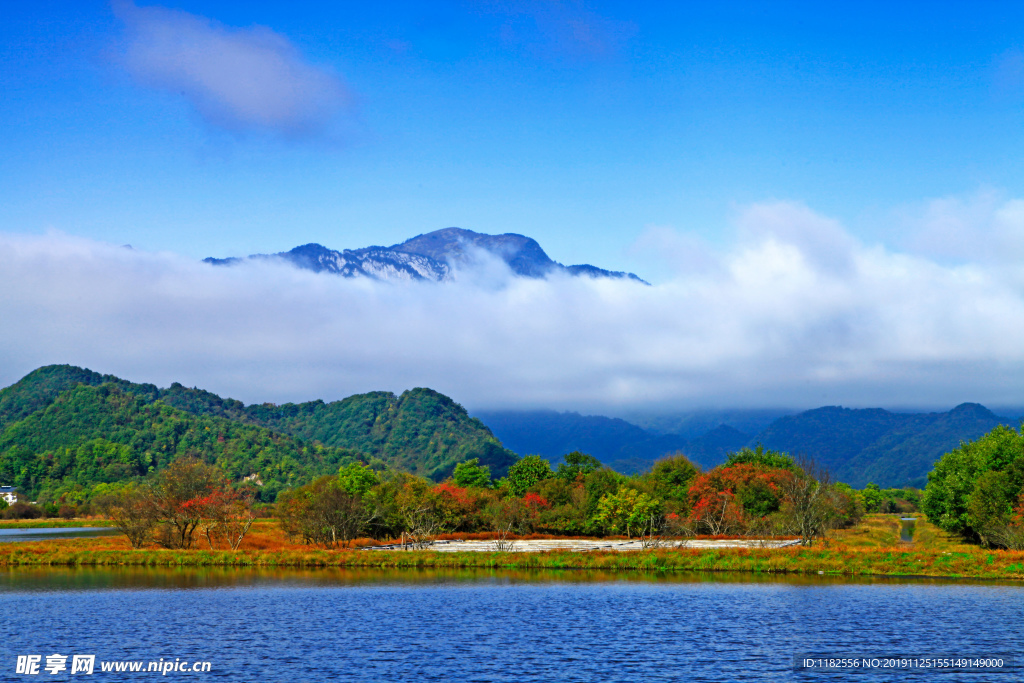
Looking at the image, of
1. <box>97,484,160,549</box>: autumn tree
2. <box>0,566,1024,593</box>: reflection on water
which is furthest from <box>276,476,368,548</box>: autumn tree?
<box>0,566,1024,593</box>: reflection on water

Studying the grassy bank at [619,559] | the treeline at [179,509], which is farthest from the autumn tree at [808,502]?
the treeline at [179,509]

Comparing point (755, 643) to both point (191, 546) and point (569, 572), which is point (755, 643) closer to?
point (569, 572)

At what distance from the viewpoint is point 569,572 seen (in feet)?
235

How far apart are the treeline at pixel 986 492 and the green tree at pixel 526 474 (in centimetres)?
5075

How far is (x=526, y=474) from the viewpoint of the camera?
11981cm

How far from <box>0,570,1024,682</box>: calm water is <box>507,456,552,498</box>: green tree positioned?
52.0 m

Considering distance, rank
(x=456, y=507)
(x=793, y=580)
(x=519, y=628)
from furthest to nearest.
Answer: (x=456, y=507), (x=793, y=580), (x=519, y=628)

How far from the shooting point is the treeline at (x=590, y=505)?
9197 centimetres

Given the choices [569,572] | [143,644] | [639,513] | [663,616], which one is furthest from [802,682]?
[639,513]

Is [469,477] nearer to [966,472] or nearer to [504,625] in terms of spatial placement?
[966,472]

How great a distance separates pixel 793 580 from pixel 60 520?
149804 mm

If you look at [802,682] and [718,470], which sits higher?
[718,470]

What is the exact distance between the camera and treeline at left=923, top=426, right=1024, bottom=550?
7762 cm

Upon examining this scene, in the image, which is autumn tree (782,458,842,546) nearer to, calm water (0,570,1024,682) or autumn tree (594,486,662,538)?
autumn tree (594,486,662,538)
